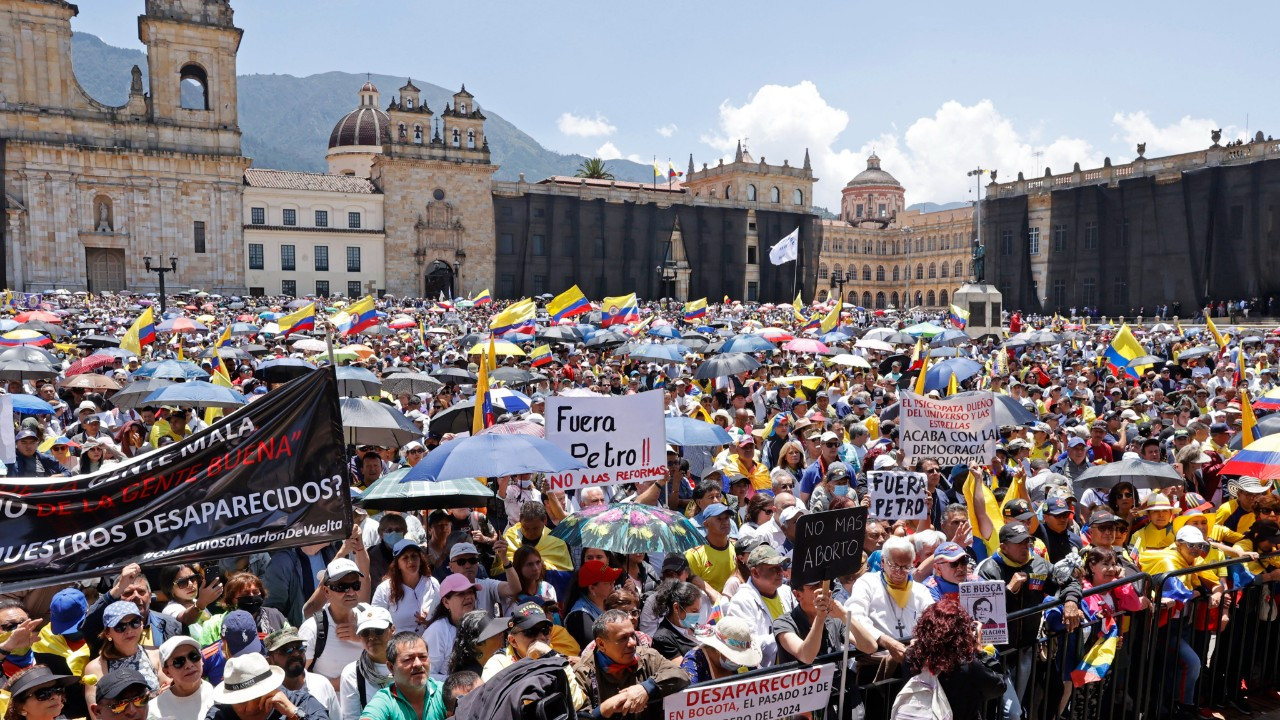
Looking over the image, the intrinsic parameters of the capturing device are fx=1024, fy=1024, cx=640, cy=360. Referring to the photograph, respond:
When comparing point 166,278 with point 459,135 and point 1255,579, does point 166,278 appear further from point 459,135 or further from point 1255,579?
point 1255,579

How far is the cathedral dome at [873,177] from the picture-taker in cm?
10619

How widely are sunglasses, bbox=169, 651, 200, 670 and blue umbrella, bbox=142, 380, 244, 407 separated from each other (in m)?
6.60

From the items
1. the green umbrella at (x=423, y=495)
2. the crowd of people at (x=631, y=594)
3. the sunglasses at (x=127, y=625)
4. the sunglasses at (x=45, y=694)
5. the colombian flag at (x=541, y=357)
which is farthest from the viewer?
the colombian flag at (x=541, y=357)

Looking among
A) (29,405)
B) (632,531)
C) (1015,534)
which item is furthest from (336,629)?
(29,405)

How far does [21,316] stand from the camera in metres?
20.7

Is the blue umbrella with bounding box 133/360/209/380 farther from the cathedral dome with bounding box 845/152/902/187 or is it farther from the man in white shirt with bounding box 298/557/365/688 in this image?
the cathedral dome with bounding box 845/152/902/187

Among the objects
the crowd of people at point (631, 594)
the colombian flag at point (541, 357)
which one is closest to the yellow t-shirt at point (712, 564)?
the crowd of people at point (631, 594)

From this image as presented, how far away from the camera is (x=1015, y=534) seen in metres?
5.63

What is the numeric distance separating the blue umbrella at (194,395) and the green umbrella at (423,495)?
440 cm

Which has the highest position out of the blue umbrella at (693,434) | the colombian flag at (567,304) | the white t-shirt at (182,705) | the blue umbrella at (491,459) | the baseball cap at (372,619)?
the colombian flag at (567,304)

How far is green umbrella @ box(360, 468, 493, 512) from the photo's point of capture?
22.0 ft

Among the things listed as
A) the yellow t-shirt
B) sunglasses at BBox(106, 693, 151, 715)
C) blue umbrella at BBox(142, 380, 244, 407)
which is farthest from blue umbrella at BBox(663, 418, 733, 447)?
sunglasses at BBox(106, 693, 151, 715)

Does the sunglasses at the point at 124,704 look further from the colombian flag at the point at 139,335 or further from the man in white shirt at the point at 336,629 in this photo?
the colombian flag at the point at 139,335

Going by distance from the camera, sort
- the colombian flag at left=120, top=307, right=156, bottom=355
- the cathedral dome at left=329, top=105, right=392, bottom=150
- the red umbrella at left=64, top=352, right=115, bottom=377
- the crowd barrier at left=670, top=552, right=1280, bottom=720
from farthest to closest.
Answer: the cathedral dome at left=329, top=105, right=392, bottom=150 → the colombian flag at left=120, top=307, right=156, bottom=355 → the red umbrella at left=64, top=352, right=115, bottom=377 → the crowd barrier at left=670, top=552, right=1280, bottom=720
